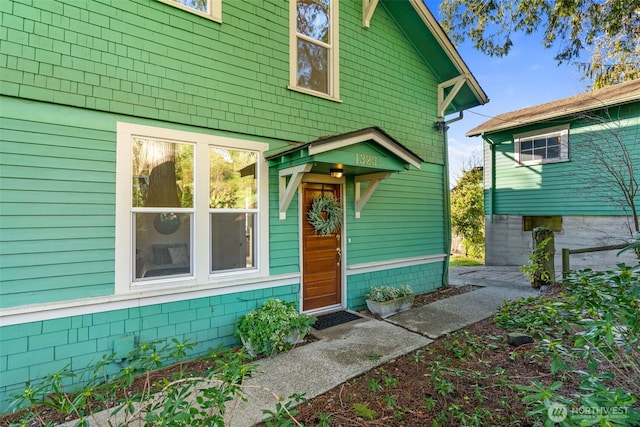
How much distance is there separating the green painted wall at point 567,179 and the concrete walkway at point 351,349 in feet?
13.8

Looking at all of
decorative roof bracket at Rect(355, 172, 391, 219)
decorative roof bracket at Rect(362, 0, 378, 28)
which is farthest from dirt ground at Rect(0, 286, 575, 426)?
decorative roof bracket at Rect(362, 0, 378, 28)

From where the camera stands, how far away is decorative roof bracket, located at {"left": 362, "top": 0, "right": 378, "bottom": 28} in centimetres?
554

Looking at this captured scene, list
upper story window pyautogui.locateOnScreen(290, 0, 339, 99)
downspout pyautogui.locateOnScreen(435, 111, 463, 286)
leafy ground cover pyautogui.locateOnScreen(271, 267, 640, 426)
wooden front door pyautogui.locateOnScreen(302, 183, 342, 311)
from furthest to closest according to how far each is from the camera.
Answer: downspout pyautogui.locateOnScreen(435, 111, 463, 286), wooden front door pyautogui.locateOnScreen(302, 183, 342, 311), upper story window pyautogui.locateOnScreen(290, 0, 339, 99), leafy ground cover pyautogui.locateOnScreen(271, 267, 640, 426)

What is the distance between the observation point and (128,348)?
10.9 feet

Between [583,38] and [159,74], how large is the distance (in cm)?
1005

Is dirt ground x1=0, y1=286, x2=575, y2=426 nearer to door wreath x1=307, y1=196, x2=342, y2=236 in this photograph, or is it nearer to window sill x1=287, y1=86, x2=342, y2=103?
door wreath x1=307, y1=196, x2=342, y2=236

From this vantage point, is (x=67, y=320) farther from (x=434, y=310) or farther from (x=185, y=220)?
(x=434, y=310)

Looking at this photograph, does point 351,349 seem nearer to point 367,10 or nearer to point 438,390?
point 438,390

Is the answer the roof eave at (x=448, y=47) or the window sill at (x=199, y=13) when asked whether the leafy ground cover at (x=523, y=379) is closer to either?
the window sill at (x=199, y=13)

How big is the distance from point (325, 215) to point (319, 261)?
2.54ft

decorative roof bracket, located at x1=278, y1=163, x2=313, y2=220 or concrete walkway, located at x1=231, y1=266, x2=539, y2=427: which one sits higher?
decorative roof bracket, located at x1=278, y1=163, x2=313, y2=220

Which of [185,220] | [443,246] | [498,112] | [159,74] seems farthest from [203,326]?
[498,112]

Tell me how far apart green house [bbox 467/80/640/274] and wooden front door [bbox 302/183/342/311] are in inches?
236

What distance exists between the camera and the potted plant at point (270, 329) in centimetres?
372
